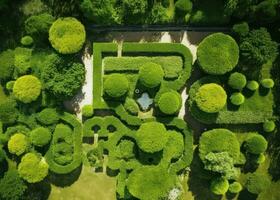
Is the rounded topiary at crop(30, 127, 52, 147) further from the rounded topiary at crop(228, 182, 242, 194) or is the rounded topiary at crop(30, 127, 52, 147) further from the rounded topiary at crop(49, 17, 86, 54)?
the rounded topiary at crop(228, 182, 242, 194)

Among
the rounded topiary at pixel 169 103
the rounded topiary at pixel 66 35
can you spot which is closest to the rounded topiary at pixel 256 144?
the rounded topiary at pixel 169 103

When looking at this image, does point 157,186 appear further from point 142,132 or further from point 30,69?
point 30,69

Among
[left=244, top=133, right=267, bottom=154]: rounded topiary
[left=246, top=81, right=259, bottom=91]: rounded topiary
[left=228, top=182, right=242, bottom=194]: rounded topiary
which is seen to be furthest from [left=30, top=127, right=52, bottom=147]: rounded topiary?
[left=246, top=81, right=259, bottom=91]: rounded topiary

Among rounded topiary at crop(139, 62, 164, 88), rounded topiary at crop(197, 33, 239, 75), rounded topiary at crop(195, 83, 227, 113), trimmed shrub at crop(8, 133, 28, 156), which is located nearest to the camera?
rounded topiary at crop(197, 33, 239, 75)

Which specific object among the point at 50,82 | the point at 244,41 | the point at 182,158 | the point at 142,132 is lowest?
the point at 182,158

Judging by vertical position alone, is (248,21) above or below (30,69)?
above

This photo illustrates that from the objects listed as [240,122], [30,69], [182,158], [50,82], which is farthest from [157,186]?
[30,69]

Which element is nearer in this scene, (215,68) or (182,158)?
(215,68)

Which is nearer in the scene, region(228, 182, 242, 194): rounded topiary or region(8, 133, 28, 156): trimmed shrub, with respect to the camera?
region(8, 133, 28, 156): trimmed shrub
